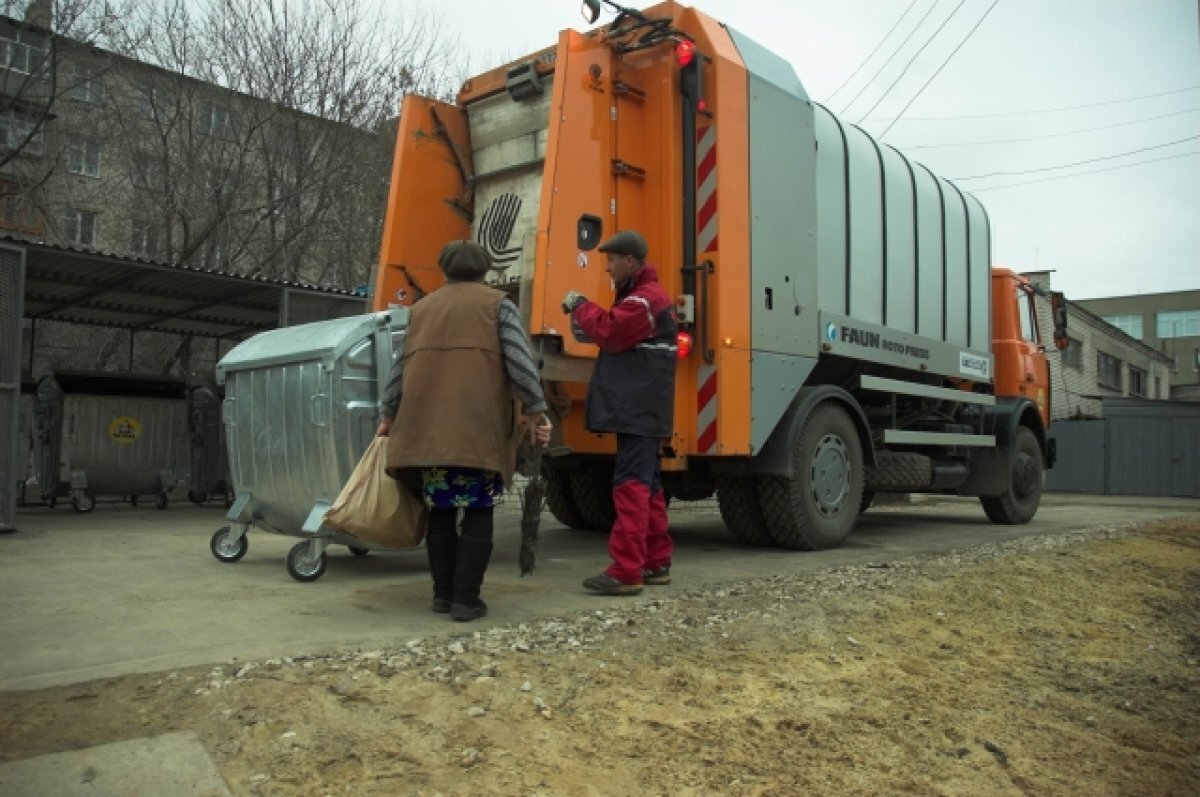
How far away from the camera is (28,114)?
13.7m

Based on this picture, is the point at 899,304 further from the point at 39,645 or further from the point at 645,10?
the point at 39,645

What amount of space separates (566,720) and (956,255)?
7.66m

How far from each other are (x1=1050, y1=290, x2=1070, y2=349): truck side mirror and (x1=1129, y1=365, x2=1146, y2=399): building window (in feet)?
114

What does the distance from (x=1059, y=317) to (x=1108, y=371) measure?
102 ft

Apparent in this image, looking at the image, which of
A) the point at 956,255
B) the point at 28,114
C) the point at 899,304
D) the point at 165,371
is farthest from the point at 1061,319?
the point at 28,114

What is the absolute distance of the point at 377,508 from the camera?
4230 mm

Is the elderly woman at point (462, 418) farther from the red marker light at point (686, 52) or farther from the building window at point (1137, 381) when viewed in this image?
the building window at point (1137, 381)

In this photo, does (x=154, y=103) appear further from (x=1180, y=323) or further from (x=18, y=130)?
(x=1180, y=323)

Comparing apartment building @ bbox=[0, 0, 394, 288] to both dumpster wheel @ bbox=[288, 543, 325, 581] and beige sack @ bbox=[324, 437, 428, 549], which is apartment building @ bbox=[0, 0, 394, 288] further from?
beige sack @ bbox=[324, 437, 428, 549]

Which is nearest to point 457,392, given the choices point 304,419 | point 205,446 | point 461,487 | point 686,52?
point 461,487

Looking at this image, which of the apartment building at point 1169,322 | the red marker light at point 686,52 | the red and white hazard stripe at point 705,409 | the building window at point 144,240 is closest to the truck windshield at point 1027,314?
the red and white hazard stripe at point 705,409

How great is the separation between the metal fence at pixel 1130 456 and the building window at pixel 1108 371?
11.0m

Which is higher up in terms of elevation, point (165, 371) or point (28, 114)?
point (28, 114)

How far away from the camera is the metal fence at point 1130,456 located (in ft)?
76.2
